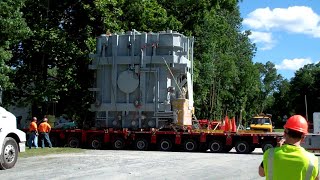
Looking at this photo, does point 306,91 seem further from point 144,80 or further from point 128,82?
point 128,82

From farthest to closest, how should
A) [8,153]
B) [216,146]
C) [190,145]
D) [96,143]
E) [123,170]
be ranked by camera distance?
[96,143]
[190,145]
[216,146]
[8,153]
[123,170]

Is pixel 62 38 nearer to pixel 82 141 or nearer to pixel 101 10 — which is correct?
pixel 101 10

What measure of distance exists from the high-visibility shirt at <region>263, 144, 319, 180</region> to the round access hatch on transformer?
69.9 ft

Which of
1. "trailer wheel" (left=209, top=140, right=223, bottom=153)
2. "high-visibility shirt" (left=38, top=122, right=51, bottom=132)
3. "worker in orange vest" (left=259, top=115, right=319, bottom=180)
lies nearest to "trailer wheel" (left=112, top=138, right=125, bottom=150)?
"high-visibility shirt" (left=38, top=122, right=51, bottom=132)

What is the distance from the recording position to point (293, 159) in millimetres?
4426

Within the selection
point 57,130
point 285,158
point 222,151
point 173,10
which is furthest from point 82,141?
point 285,158

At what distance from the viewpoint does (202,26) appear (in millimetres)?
39656

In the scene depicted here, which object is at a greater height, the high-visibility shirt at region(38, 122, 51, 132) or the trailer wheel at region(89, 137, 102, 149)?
the high-visibility shirt at region(38, 122, 51, 132)

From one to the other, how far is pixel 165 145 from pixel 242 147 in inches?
151

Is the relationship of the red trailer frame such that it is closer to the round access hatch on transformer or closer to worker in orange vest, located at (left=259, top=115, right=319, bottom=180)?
the round access hatch on transformer

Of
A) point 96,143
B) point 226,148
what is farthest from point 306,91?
point 96,143

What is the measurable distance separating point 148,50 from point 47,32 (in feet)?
24.5

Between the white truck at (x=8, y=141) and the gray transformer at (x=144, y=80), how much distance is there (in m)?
10.8

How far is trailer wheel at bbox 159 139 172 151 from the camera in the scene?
25.2m
